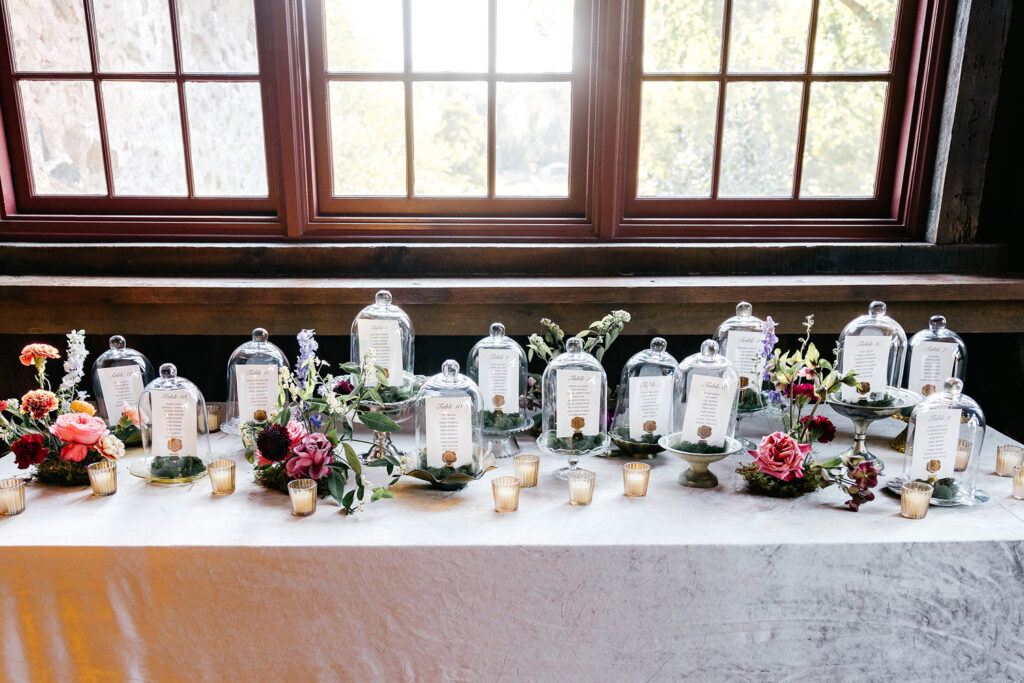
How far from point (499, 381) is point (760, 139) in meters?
1.20

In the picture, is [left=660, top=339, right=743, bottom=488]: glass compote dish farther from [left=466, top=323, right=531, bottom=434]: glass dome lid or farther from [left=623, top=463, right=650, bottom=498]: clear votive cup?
[left=466, top=323, right=531, bottom=434]: glass dome lid

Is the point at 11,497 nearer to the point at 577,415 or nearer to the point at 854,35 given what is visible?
the point at 577,415

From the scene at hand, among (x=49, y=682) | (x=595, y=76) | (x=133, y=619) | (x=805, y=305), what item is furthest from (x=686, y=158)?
(x=49, y=682)

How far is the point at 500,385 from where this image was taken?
161 cm

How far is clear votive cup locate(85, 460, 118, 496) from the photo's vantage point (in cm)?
131

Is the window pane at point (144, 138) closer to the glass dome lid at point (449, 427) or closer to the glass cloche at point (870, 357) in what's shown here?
the glass dome lid at point (449, 427)

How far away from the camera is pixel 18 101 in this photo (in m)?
2.07

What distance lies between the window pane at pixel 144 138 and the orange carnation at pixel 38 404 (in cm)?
96

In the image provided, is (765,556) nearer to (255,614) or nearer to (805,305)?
(255,614)

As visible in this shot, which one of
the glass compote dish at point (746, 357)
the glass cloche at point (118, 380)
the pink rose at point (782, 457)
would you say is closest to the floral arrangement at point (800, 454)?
the pink rose at point (782, 457)

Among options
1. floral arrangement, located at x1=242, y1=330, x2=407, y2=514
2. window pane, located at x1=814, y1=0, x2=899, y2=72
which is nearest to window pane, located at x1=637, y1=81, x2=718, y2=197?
window pane, located at x1=814, y1=0, x2=899, y2=72

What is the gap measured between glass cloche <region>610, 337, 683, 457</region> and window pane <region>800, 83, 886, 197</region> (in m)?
1.02

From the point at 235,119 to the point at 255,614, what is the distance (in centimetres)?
152

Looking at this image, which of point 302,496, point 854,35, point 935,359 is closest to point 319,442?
point 302,496
